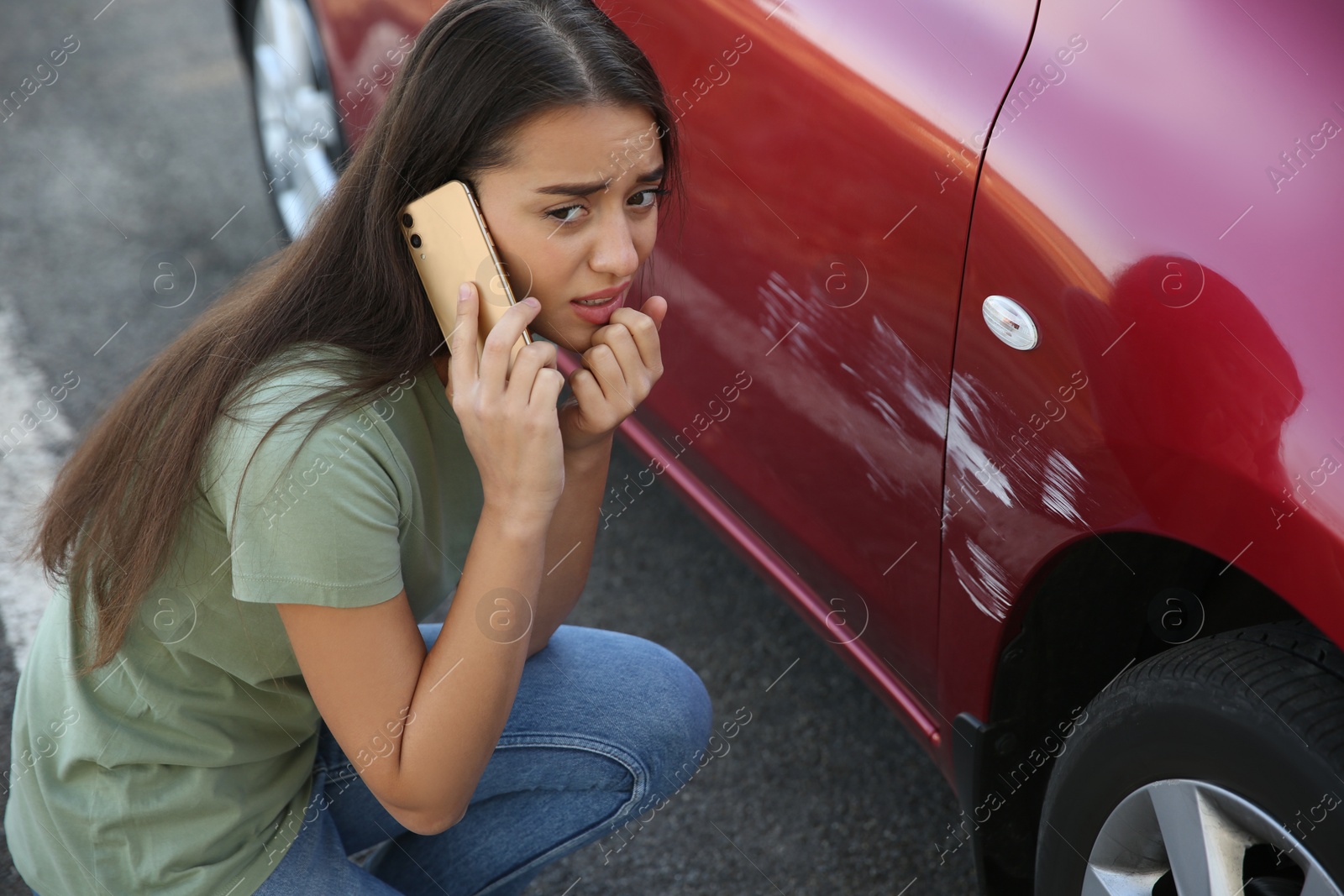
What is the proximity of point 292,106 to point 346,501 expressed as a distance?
7.49 feet

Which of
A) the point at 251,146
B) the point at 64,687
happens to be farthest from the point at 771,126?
the point at 251,146

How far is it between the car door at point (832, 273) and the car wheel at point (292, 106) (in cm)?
145

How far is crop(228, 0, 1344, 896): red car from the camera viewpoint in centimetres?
115


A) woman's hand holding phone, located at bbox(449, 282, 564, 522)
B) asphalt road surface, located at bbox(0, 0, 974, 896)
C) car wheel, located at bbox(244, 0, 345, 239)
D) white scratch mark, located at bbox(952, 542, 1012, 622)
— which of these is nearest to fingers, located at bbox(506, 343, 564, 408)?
woman's hand holding phone, located at bbox(449, 282, 564, 522)

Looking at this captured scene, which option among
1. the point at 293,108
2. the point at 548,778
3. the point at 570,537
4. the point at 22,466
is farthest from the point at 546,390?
the point at 293,108

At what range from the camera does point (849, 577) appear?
69.7 inches

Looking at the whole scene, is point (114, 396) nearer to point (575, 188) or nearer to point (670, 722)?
point (670, 722)

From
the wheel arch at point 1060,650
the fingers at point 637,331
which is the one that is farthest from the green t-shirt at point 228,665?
the wheel arch at point 1060,650

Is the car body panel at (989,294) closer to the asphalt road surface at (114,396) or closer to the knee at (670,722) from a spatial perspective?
the knee at (670,722)

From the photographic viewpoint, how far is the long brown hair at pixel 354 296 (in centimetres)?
129

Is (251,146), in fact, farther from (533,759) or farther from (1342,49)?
(1342,49)

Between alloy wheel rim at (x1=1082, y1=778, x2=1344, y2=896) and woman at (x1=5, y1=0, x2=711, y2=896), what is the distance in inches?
27.5

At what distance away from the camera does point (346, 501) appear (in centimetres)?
123

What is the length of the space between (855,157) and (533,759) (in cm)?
88
